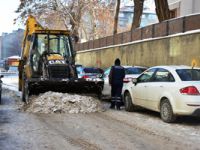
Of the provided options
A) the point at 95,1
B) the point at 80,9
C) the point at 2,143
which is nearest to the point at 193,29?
the point at 2,143

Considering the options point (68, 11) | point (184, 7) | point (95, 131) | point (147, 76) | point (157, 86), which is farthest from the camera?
point (68, 11)

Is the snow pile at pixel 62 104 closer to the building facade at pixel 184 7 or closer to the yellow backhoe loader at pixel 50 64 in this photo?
the yellow backhoe loader at pixel 50 64

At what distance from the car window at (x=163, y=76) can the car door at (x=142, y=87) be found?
289 millimetres

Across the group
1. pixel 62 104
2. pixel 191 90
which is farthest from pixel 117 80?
pixel 191 90

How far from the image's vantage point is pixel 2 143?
9.59 meters

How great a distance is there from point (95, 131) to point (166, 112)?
252cm

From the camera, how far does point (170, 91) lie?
1262 cm

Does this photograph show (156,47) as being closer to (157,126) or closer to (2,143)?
(157,126)

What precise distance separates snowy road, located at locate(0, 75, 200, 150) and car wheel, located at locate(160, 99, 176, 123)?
7.5 inches

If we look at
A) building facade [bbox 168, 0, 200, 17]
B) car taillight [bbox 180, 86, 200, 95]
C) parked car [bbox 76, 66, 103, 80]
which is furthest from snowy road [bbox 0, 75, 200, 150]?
building facade [bbox 168, 0, 200, 17]

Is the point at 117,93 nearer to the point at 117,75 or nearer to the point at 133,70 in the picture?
the point at 117,75

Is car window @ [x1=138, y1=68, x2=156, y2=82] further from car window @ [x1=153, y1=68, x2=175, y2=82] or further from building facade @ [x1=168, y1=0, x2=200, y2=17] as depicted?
building facade @ [x1=168, y1=0, x2=200, y2=17]

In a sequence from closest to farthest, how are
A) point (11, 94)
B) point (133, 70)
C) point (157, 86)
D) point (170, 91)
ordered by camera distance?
1. point (170, 91)
2. point (157, 86)
3. point (133, 70)
4. point (11, 94)

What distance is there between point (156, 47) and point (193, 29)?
16.9 feet
